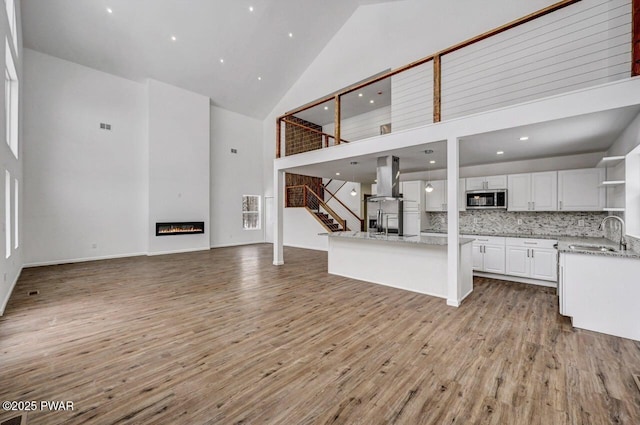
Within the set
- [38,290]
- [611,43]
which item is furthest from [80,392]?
[611,43]

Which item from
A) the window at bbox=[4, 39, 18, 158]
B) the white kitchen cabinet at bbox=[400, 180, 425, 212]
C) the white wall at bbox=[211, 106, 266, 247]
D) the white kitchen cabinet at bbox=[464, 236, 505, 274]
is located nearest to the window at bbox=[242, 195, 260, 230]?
the white wall at bbox=[211, 106, 266, 247]

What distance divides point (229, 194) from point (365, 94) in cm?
655

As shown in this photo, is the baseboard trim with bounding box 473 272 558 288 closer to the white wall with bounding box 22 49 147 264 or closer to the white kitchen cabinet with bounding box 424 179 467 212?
the white kitchen cabinet with bounding box 424 179 467 212

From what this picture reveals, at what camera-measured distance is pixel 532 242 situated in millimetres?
5191

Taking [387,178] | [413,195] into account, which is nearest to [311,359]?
[387,178]

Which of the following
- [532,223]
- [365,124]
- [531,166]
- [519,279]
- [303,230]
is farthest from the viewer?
[365,124]

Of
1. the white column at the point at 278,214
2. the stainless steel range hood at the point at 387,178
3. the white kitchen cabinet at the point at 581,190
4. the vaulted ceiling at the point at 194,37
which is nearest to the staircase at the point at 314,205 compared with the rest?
the white column at the point at 278,214

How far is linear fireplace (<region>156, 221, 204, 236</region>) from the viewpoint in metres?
8.88

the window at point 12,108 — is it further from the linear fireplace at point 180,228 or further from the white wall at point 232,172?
the white wall at point 232,172

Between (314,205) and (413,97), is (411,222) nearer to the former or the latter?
(413,97)

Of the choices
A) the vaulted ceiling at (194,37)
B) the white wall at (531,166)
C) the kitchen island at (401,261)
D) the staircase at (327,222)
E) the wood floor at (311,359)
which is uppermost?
the vaulted ceiling at (194,37)

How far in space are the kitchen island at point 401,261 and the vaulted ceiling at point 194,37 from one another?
6.78 metres

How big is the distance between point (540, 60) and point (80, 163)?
11.6m

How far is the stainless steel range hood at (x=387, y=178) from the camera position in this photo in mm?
5441
